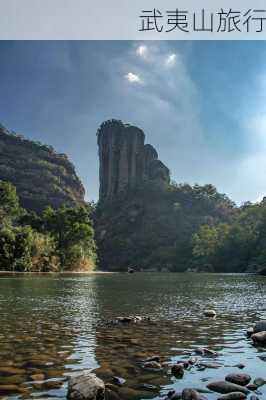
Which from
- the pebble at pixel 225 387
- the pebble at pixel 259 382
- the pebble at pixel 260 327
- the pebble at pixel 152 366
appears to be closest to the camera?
the pebble at pixel 225 387

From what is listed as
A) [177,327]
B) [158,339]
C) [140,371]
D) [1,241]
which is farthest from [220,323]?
[1,241]

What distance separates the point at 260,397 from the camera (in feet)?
25.6

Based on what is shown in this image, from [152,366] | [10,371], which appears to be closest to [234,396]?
[152,366]

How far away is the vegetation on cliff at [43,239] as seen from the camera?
290ft

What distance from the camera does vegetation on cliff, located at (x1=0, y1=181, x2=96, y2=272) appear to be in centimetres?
8850

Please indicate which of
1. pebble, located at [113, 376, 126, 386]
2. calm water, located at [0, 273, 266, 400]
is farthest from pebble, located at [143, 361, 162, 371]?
pebble, located at [113, 376, 126, 386]

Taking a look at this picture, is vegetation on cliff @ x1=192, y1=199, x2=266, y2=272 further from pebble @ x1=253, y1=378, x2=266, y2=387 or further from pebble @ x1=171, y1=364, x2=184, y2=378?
pebble @ x1=253, y1=378, x2=266, y2=387

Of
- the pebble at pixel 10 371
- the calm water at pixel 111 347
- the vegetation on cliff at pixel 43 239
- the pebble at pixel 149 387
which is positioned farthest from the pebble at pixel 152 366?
the vegetation on cliff at pixel 43 239

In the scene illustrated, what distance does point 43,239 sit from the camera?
98188 mm

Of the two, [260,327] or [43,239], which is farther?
[43,239]

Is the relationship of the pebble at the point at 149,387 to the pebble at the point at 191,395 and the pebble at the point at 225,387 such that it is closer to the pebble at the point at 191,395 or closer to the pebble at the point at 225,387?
the pebble at the point at 191,395

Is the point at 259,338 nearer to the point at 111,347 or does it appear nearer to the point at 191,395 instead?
the point at 111,347

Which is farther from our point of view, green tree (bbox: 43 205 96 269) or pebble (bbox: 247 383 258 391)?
green tree (bbox: 43 205 96 269)

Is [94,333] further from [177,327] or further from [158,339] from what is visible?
[177,327]
